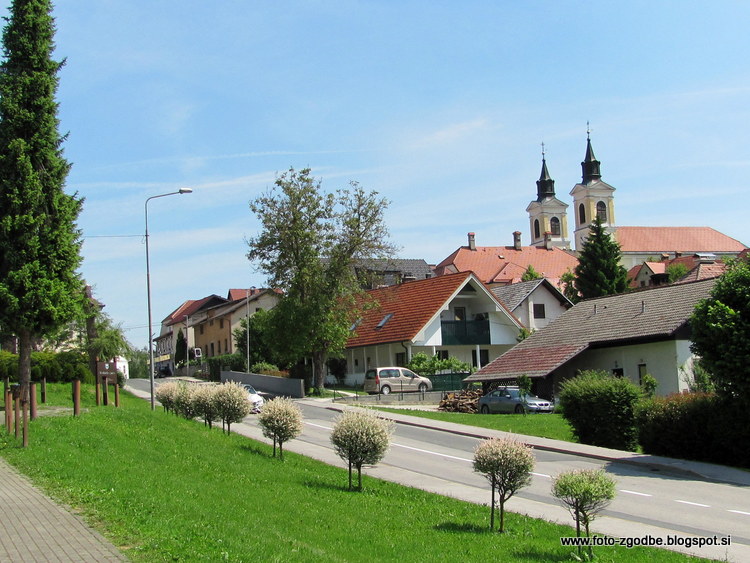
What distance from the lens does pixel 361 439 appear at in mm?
14695

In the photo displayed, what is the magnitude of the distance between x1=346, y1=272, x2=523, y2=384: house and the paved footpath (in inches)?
1646

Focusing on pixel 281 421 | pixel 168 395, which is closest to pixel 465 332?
pixel 168 395

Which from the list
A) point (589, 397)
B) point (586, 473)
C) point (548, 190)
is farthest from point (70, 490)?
point (548, 190)

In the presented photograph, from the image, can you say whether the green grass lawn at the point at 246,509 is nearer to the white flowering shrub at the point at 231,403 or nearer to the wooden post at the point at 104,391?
the white flowering shrub at the point at 231,403

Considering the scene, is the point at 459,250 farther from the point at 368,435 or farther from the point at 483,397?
the point at 368,435

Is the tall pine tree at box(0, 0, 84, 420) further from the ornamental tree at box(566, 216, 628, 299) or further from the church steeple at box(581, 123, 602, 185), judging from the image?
the church steeple at box(581, 123, 602, 185)

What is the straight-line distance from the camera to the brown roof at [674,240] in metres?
132

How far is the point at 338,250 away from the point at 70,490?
37655 millimetres

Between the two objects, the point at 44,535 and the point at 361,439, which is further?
the point at 361,439

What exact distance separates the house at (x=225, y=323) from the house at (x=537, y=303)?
25.7 meters

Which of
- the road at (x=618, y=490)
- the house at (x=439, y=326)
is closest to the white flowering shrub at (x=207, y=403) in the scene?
the road at (x=618, y=490)

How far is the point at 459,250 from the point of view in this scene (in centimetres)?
11719

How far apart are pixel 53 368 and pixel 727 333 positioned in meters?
27.4

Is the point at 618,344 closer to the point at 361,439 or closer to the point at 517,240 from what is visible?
the point at 361,439
